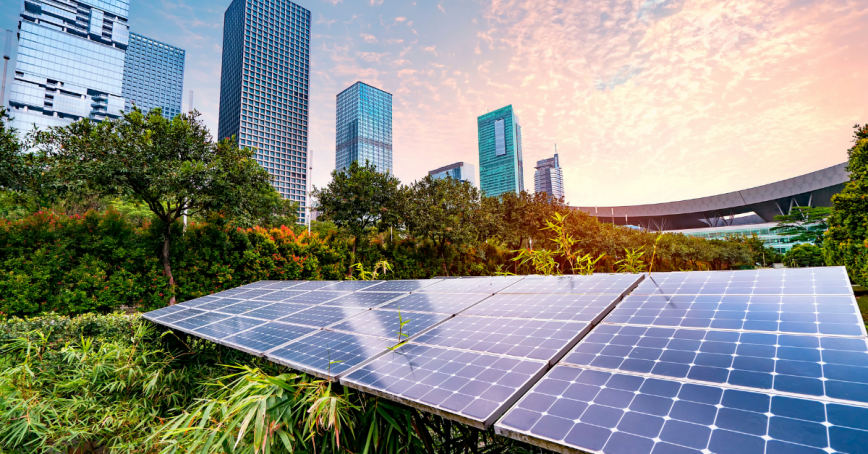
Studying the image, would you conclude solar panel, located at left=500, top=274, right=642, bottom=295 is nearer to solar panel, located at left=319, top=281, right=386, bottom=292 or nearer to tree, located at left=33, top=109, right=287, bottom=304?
solar panel, located at left=319, top=281, right=386, bottom=292

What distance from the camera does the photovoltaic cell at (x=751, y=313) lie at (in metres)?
2.19

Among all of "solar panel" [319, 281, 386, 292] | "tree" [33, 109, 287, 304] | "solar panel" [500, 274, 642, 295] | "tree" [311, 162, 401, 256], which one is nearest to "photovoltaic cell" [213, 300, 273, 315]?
"solar panel" [319, 281, 386, 292]

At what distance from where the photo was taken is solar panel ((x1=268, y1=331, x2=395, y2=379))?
2602mm

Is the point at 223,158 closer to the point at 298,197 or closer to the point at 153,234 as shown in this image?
the point at 153,234

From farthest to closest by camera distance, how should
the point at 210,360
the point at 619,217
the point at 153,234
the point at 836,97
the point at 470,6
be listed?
1. the point at 619,217
2. the point at 470,6
3. the point at 836,97
4. the point at 153,234
5. the point at 210,360

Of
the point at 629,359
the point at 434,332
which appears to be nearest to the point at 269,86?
the point at 434,332

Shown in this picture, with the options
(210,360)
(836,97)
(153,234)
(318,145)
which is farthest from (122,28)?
(836,97)

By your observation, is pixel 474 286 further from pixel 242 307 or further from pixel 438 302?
pixel 242 307

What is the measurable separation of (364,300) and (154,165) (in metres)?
8.70

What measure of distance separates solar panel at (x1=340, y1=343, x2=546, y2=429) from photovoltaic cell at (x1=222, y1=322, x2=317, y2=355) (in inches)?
55.0

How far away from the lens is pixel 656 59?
11398 mm

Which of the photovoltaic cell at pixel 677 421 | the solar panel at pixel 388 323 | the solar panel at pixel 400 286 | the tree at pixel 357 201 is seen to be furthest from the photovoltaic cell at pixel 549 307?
the tree at pixel 357 201

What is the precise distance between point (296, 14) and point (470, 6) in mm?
148322

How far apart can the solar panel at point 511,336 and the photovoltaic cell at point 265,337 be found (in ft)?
5.03
